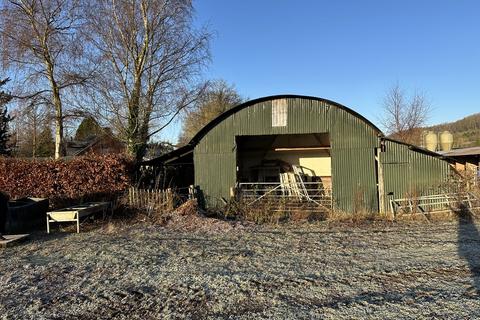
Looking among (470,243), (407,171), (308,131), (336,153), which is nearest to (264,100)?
(308,131)

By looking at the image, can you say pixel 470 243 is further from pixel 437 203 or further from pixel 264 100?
pixel 264 100

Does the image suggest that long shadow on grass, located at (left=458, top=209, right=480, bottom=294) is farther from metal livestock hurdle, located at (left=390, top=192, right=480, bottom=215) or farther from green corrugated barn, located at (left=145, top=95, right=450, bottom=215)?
green corrugated barn, located at (left=145, top=95, right=450, bottom=215)

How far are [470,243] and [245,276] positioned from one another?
609 centimetres

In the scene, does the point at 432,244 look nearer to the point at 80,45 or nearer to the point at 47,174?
the point at 47,174

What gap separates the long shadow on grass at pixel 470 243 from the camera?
6934mm

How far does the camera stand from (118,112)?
2222 centimetres

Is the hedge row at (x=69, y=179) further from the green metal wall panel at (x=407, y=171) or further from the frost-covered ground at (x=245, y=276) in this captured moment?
the green metal wall panel at (x=407, y=171)

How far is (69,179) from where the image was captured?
1543 cm

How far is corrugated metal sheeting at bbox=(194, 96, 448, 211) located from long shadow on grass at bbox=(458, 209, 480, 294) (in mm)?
2953

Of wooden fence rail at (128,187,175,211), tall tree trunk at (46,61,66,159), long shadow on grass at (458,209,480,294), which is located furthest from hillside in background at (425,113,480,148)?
wooden fence rail at (128,187,175,211)

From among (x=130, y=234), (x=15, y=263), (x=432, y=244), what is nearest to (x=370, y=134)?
(x=432, y=244)

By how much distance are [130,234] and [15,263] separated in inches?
140

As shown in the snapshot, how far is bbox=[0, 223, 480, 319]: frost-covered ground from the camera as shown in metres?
5.36

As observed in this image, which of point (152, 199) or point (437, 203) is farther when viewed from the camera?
point (437, 203)
